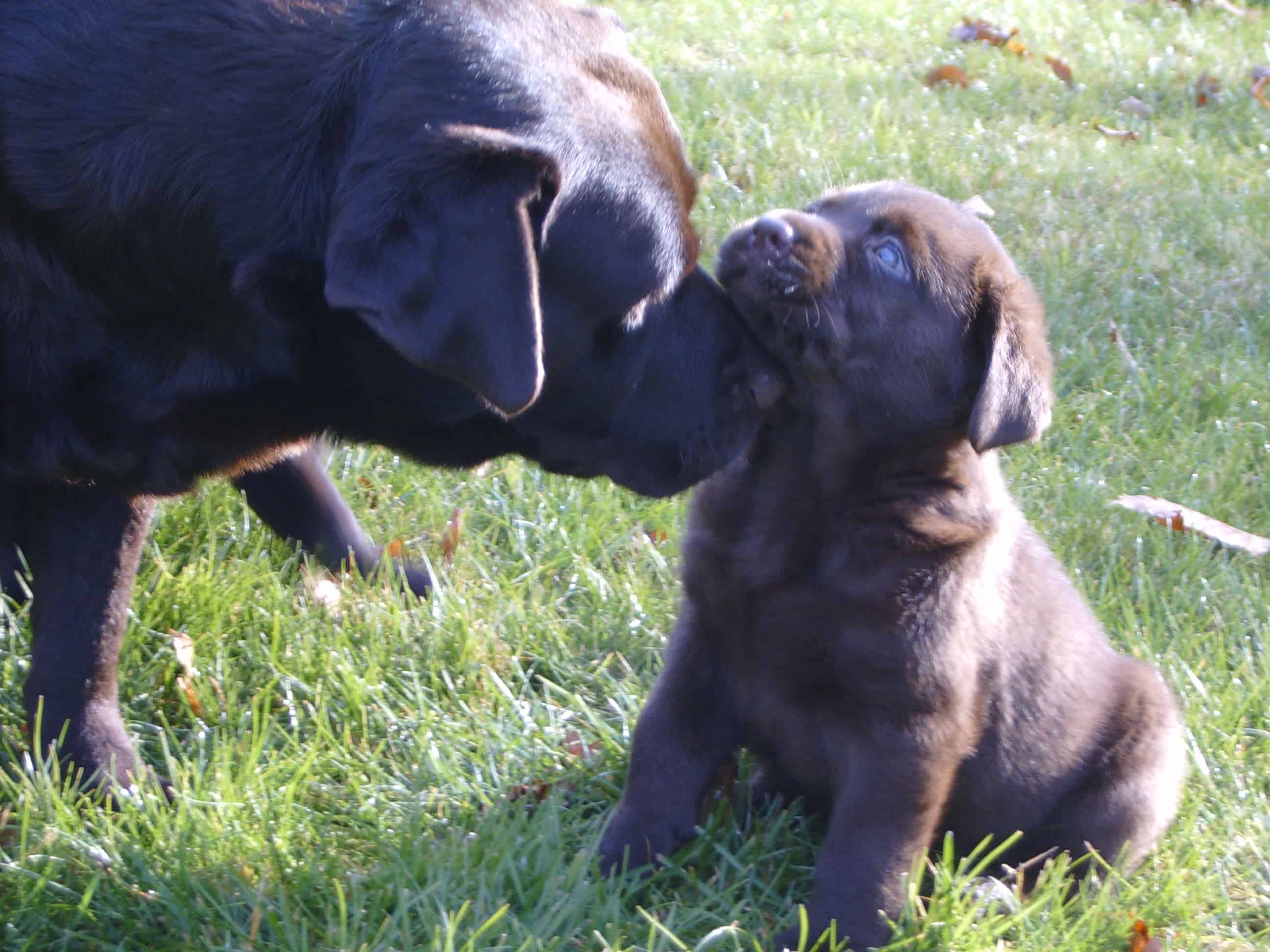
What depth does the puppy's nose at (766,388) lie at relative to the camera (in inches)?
88.7

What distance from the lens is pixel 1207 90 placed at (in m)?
6.48

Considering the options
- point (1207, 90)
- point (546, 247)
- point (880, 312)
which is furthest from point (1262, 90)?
point (546, 247)

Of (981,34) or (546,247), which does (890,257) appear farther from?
(981,34)

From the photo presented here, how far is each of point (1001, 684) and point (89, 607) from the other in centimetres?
154

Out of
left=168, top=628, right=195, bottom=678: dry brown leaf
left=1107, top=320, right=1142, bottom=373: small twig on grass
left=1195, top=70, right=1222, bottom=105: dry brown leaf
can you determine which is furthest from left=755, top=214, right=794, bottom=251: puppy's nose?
left=1195, top=70, right=1222, bottom=105: dry brown leaf

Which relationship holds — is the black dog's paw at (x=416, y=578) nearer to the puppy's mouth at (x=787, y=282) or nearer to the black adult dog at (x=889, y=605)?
the black adult dog at (x=889, y=605)

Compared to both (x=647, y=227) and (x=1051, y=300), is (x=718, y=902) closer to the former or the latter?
(x=647, y=227)

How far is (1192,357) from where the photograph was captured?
4.01 meters

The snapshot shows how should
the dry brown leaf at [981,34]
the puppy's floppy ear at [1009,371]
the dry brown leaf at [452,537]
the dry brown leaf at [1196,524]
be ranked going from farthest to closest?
the dry brown leaf at [981,34] < the dry brown leaf at [1196,524] < the dry brown leaf at [452,537] < the puppy's floppy ear at [1009,371]

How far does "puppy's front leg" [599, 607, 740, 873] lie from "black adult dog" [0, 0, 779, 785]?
393 mm

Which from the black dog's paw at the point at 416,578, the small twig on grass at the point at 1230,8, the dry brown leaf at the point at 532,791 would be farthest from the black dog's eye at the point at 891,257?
the small twig on grass at the point at 1230,8

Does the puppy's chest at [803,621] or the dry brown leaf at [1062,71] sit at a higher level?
the puppy's chest at [803,621]

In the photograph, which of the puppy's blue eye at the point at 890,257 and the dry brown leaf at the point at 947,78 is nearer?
the puppy's blue eye at the point at 890,257

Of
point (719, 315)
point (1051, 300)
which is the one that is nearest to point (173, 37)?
point (719, 315)
